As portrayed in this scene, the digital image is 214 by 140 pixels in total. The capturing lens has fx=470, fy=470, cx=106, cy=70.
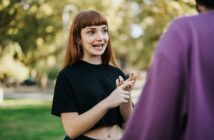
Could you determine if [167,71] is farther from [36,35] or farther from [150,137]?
[36,35]

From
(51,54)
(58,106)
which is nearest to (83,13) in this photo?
(58,106)

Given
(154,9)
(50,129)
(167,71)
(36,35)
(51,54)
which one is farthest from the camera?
(51,54)

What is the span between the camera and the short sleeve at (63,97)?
285 centimetres

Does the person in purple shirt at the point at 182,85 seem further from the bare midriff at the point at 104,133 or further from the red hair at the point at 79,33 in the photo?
the red hair at the point at 79,33

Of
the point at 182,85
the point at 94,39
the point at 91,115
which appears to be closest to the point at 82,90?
the point at 91,115

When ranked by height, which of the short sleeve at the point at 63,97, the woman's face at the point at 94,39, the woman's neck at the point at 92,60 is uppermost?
the woman's face at the point at 94,39

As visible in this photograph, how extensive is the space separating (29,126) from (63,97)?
9933 mm

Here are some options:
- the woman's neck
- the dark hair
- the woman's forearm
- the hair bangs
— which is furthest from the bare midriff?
the dark hair

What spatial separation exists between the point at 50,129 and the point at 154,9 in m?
5.30

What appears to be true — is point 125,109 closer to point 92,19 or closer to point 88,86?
point 88,86

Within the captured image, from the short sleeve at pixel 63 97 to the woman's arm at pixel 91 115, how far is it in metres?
0.04

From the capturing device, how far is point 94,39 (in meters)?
2.97

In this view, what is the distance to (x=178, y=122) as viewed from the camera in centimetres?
180

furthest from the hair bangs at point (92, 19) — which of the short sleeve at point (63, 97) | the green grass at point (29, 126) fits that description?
the green grass at point (29, 126)
